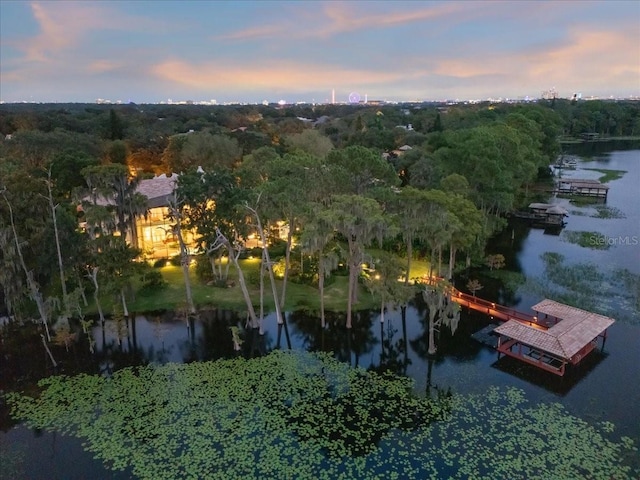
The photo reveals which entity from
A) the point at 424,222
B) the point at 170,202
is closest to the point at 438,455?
the point at 424,222

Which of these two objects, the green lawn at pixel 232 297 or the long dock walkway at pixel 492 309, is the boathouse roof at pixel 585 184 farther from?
the green lawn at pixel 232 297

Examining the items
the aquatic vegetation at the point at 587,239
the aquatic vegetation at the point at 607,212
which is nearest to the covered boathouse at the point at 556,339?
the aquatic vegetation at the point at 587,239

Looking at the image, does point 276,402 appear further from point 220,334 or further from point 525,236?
point 525,236

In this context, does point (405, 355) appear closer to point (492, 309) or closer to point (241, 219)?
point (492, 309)

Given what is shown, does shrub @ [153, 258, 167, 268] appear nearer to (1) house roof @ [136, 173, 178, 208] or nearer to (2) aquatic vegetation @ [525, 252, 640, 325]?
(1) house roof @ [136, 173, 178, 208]

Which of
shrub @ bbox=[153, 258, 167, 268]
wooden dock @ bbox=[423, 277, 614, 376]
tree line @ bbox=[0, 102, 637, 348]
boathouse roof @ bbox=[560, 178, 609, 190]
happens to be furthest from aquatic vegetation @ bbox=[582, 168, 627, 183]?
shrub @ bbox=[153, 258, 167, 268]

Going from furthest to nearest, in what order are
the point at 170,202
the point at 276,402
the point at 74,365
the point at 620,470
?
the point at 170,202
the point at 74,365
the point at 276,402
the point at 620,470

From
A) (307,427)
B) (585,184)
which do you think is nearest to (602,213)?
(585,184)
